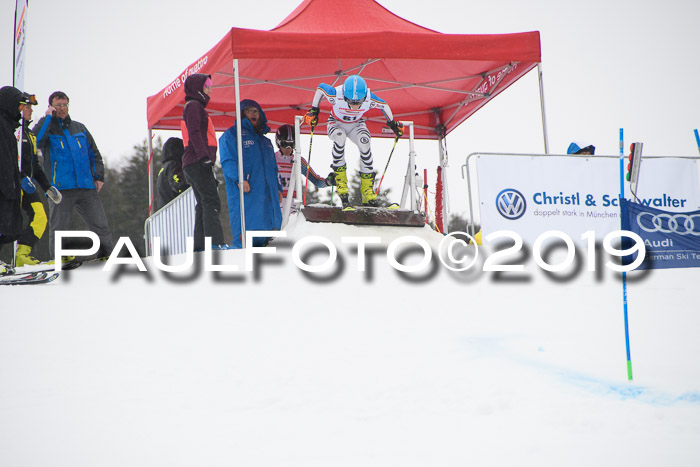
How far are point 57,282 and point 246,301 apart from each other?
210 cm

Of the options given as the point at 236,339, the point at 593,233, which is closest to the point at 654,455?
the point at 236,339

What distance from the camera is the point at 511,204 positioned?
22.1ft

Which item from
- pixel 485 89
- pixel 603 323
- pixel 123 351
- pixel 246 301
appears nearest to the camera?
pixel 123 351

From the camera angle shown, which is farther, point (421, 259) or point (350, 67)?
point (350, 67)

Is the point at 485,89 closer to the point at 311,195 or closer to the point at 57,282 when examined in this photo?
the point at 57,282

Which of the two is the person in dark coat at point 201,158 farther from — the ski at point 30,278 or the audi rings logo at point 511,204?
the audi rings logo at point 511,204

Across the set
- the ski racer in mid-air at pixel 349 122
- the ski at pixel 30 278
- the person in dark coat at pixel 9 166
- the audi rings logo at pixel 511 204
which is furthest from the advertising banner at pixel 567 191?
the person in dark coat at pixel 9 166

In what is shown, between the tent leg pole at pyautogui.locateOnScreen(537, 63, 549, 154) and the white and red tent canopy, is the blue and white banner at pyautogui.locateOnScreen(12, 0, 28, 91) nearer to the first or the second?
the white and red tent canopy

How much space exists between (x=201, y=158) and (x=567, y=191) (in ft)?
12.6

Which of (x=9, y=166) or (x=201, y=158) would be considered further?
(x=201, y=158)

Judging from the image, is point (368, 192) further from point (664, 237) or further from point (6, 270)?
point (6, 270)

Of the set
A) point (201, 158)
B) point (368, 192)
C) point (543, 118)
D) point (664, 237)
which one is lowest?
point (664, 237)

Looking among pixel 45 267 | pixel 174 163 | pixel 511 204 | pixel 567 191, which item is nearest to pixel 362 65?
pixel 174 163

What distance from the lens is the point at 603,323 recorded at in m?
4.70
